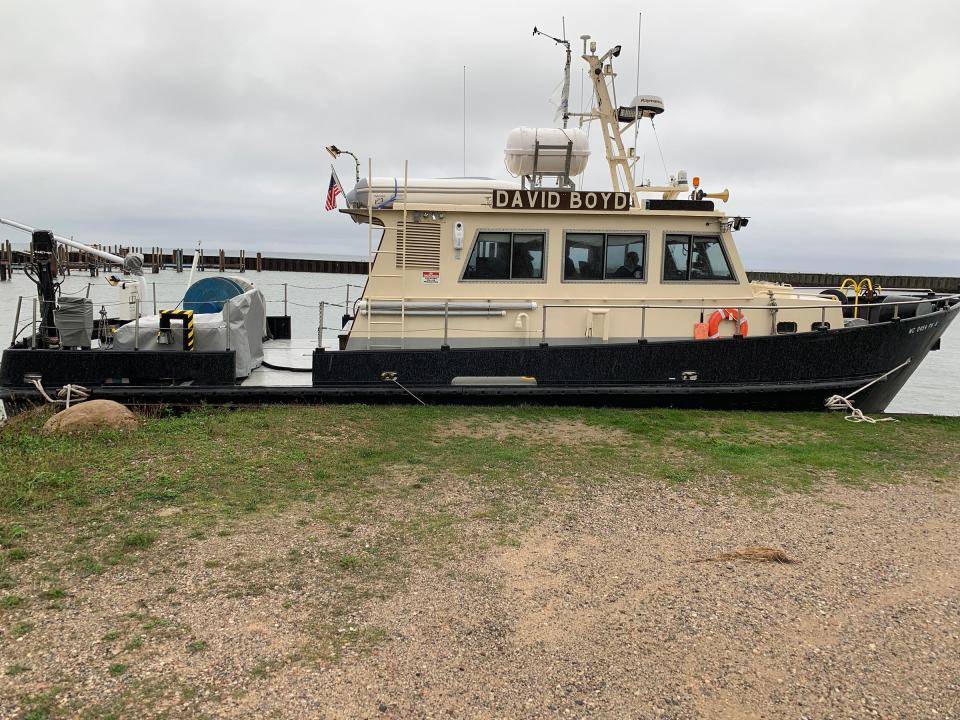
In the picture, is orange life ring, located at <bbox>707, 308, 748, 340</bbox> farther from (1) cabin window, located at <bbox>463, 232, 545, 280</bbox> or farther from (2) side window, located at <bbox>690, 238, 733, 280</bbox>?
(1) cabin window, located at <bbox>463, 232, 545, 280</bbox>

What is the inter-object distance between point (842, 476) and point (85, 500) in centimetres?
578

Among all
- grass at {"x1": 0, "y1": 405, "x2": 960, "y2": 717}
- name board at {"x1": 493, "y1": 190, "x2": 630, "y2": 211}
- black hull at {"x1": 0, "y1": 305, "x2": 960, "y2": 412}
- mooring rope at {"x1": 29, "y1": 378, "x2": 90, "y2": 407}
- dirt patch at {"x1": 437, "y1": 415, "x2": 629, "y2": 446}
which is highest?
name board at {"x1": 493, "y1": 190, "x2": 630, "y2": 211}

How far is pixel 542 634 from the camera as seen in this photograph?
3316 millimetres

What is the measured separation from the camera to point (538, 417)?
771 cm

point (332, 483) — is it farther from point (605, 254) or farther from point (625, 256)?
point (625, 256)

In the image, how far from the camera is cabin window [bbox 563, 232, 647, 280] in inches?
339

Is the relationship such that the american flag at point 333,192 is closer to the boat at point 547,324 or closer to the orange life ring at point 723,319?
the boat at point 547,324

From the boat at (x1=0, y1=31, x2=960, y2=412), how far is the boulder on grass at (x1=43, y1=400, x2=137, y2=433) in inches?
37.7

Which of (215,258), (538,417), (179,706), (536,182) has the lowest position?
(179,706)

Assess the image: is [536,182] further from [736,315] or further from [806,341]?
[806,341]

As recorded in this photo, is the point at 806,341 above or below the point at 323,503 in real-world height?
above

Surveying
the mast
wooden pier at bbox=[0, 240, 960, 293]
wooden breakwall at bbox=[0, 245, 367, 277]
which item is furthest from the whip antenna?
wooden breakwall at bbox=[0, 245, 367, 277]

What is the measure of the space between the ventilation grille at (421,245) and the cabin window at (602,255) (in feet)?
5.23

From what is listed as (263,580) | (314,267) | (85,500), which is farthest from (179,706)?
(314,267)
